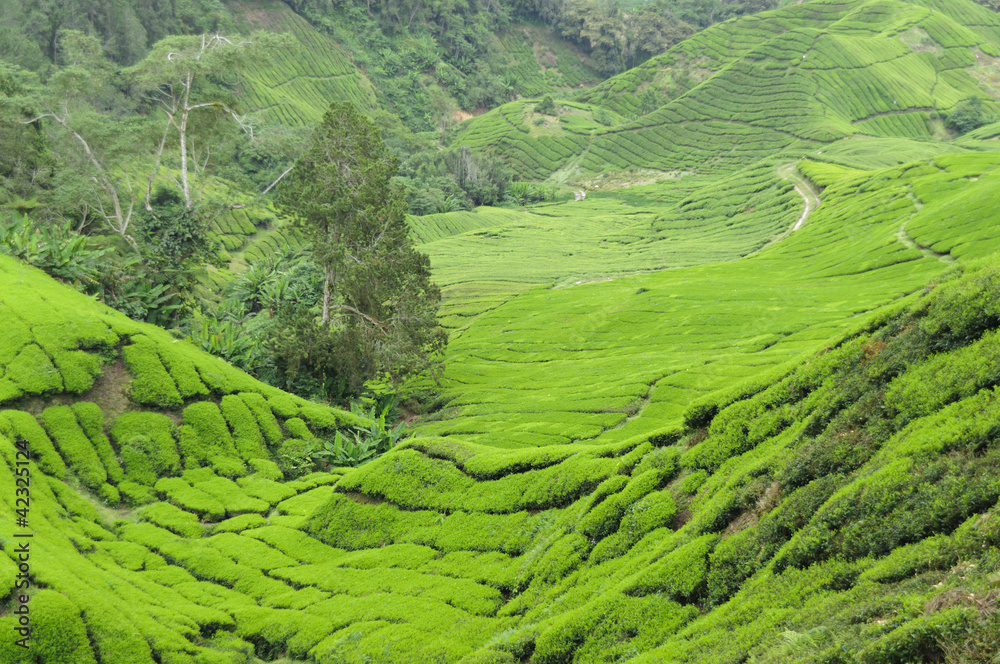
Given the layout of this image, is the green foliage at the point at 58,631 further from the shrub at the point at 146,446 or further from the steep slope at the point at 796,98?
the steep slope at the point at 796,98

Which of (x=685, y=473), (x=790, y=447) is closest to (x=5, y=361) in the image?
(x=685, y=473)

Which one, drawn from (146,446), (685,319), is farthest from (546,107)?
(146,446)

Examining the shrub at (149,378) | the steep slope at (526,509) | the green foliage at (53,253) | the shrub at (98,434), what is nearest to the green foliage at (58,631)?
the steep slope at (526,509)

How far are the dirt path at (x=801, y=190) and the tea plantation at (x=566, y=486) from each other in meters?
16.3

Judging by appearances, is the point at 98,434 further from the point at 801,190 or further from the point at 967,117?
the point at 967,117

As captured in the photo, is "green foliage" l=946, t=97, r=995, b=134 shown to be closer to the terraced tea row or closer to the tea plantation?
the terraced tea row

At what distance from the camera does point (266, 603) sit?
16750 mm

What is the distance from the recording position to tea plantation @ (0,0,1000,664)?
8570mm

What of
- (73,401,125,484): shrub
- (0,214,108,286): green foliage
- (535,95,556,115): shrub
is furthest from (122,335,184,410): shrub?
(535,95,556,115): shrub

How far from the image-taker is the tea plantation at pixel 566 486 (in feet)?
28.1

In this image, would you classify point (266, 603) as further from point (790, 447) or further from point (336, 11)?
point (336, 11)

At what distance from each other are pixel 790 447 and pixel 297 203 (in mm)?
29677

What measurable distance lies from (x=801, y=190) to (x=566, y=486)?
6954 centimetres

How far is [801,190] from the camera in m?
73.6
